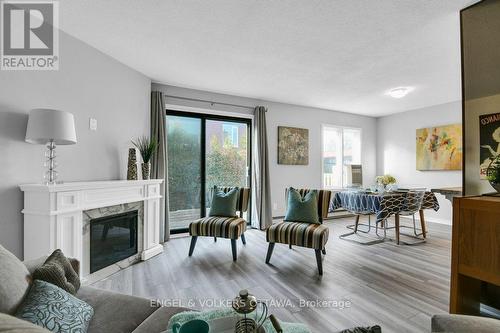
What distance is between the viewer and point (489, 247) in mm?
1427

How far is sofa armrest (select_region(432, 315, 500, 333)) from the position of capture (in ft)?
2.71

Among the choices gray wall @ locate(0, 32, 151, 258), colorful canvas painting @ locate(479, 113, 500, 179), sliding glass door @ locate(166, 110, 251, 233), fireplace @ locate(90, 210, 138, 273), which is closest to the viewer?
colorful canvas painting @ locate(479, 113, 500, 179)

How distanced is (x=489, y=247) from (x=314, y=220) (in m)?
1.63

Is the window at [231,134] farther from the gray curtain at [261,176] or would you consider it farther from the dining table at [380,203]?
the dining table at [380,203]

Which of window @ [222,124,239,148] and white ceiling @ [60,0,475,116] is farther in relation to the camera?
window @ [222,124,239,148]

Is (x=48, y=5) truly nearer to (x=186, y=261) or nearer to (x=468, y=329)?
(x=186, y=261)

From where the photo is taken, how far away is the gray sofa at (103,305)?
95cm

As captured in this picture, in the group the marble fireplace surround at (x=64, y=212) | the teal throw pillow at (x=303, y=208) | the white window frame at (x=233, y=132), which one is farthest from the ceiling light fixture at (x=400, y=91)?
the marble fireplace surround at (x=64, y=212)

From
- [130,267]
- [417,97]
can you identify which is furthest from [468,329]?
[417,97]

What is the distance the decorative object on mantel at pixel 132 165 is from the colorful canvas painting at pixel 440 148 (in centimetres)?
566

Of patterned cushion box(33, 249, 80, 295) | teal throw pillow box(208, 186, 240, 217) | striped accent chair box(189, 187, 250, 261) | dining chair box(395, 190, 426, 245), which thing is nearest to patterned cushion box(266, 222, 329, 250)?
striped accent chair box(189, 187, 250, 261)

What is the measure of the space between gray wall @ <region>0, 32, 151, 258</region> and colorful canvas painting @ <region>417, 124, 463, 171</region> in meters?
5.59

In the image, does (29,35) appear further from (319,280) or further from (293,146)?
(293,146)

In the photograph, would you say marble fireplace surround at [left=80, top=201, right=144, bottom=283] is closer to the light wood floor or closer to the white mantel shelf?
the light wood floor
